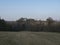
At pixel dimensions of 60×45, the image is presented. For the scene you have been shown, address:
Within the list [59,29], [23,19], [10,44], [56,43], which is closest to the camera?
Result: [10,44]

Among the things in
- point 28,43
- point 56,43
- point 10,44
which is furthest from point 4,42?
point 56,43

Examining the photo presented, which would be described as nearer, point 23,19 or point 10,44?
point 10,44

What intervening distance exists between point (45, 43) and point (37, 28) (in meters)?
15.9

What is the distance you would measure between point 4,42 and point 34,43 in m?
2.80

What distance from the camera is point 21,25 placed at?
3572cm

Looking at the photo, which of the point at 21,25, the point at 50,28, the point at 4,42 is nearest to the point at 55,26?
the point at 50,28

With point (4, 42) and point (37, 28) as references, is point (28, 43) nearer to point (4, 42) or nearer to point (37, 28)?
point (4, 42)

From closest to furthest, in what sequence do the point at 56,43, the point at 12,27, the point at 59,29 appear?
the point at 56,43
the point at 59,29
the point at 12,27

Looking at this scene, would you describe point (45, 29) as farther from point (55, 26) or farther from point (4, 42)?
point (4, 42)

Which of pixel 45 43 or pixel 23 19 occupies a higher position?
pixel 23 19

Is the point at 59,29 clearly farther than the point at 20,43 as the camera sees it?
Yes

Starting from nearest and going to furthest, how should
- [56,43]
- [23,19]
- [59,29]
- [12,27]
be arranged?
[56,43]
[59,29]
[12,27]
[23,19]

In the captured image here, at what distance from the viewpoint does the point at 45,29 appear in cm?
3222

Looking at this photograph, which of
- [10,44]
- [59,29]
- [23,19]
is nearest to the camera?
[10,44]
